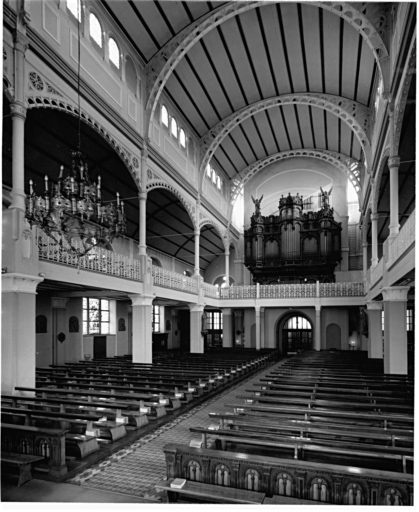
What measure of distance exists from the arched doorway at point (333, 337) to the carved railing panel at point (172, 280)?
11.7 meters

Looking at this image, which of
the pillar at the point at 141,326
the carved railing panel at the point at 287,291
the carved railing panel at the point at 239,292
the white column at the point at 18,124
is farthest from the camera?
the carved railing panel at the point at 239,292

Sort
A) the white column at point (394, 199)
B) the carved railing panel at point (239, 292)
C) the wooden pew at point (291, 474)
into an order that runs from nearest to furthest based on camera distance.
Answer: the wooden pew at point (291, 474) → the white column at point (394, 199) → the carved railing panel at point (239, 292)

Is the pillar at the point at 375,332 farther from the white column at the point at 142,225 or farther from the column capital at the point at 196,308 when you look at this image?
the white column at the point at 142,225

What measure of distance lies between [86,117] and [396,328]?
12.0 metres

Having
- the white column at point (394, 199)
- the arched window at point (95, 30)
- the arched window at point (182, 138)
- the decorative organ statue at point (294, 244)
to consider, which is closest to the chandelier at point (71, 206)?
the arched window at point (95, 30)

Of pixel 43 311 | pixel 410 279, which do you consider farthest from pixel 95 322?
pixel 410 279

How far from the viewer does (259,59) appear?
1869 cm

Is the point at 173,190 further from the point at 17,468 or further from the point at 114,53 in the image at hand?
the point at 17,468

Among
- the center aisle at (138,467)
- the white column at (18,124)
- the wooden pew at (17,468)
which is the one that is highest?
the white column at (18,124)

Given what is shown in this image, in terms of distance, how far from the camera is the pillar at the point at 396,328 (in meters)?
12.8

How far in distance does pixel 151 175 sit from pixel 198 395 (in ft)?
31.3

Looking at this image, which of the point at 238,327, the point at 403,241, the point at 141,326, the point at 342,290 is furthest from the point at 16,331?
the point at 238,327

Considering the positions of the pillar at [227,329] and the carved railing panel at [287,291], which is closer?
the carved railing panel at [287,291]

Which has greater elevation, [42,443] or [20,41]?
[20,41]
